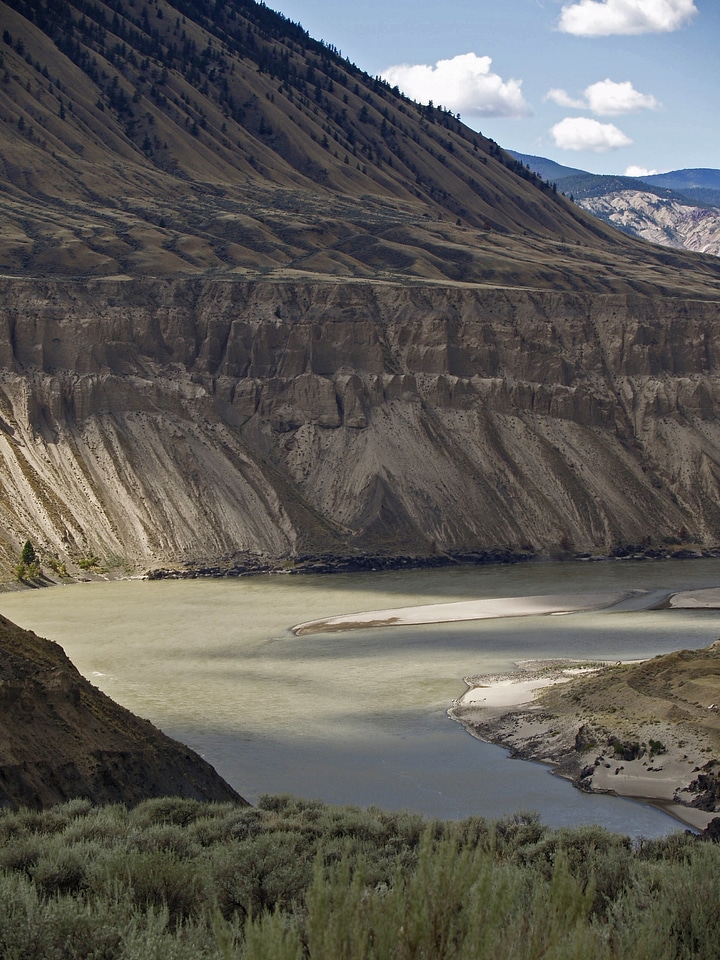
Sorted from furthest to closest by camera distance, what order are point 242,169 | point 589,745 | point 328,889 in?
point 242,169 → point 589,745 → point 328,889

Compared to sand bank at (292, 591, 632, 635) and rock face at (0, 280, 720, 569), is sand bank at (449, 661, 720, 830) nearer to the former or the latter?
sand bank at (292, 591, 632, 635)

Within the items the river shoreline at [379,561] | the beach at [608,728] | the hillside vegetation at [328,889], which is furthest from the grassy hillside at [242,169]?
the hillside vegetation at [328,889]

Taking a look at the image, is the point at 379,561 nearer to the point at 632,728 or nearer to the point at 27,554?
the point at 27,554

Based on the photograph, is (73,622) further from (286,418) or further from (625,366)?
(625,366)

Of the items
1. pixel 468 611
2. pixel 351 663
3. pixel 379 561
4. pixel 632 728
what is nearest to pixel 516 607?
pixel 468 611

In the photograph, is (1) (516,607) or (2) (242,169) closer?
(1) (516,607)

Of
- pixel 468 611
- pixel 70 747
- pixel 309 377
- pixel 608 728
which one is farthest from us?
pixel 309 377

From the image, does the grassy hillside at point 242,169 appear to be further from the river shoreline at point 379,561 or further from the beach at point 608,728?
the beach at point 608,728
